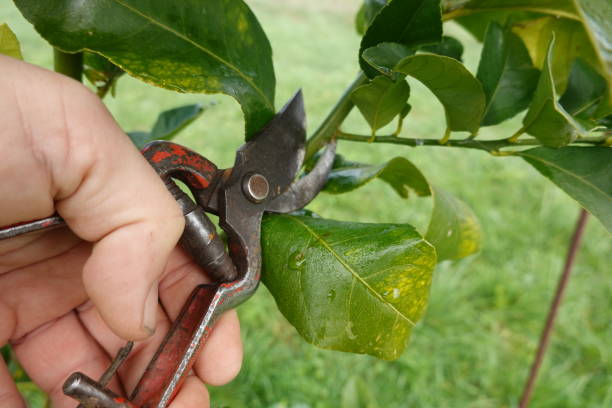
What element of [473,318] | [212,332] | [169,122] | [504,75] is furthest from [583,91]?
[473,318]

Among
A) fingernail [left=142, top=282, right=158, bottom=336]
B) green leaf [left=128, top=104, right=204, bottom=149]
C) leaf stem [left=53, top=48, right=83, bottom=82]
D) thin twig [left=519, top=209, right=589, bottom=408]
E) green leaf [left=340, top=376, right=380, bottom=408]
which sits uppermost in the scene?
leaf stem [left=53, top=48, right=83, bottom=82]

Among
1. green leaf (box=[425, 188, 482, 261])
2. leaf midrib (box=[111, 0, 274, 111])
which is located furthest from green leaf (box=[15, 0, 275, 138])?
green leaf (box=[425, 188, 482, 261])

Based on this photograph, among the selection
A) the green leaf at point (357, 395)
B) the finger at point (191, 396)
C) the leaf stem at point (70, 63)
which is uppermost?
the leaf stem at point (70, 63)

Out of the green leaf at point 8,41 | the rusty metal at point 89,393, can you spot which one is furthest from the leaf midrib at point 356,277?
the green leaf at point 8,41

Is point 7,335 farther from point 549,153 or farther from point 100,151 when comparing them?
point 549,153

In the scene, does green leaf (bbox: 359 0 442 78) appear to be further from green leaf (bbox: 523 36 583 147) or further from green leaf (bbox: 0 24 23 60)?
green leaf (bbox: 0 24 23 60)

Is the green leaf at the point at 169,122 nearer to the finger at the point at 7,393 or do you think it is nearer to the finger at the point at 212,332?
the finger at the point at 212,332
